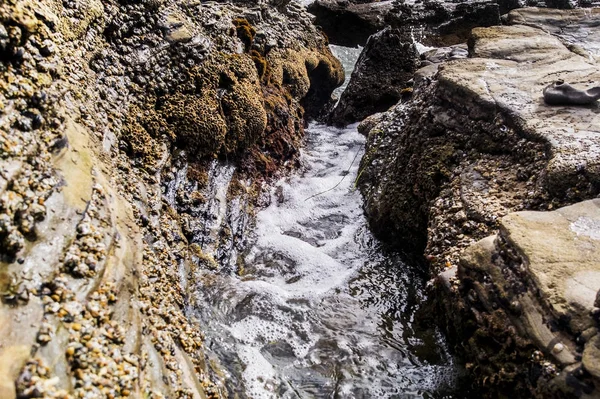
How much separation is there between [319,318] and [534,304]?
91.3 inches

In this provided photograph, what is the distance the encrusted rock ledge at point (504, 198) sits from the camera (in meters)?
3.05

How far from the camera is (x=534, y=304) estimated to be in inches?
124

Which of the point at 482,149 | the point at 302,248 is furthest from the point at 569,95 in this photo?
the point at 302,248

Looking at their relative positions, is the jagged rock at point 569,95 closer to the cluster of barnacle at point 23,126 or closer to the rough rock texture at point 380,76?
the cluster of barnacle at point 23,126

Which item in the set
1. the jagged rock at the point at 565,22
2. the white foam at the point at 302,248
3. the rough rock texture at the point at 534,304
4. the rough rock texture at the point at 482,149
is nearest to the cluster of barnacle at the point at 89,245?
the white foam at the point at 302,248

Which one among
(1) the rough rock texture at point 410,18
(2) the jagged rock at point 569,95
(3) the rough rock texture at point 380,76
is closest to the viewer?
(2) the jagged rock at point 569,95

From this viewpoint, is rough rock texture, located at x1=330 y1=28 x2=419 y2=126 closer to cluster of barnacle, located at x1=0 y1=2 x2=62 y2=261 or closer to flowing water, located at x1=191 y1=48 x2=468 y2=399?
flowing water, located at x1=191 y1=48 x2=468 y2=399

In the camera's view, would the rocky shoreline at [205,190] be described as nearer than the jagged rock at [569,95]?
Yes

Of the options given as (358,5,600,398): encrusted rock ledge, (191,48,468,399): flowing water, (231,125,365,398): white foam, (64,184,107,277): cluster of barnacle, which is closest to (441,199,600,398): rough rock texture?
(358,5,600,398): encrusted rock ledge

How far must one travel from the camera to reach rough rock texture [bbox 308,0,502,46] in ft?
Answer: 51.4

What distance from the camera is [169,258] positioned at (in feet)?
13.2

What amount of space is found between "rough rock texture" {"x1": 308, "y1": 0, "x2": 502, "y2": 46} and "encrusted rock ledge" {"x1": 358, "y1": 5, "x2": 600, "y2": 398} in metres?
8.43

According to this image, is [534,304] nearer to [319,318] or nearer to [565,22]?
[319,318]

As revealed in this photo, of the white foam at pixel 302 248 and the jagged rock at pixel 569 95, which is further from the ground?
the jagged rock at pixel 569 95
